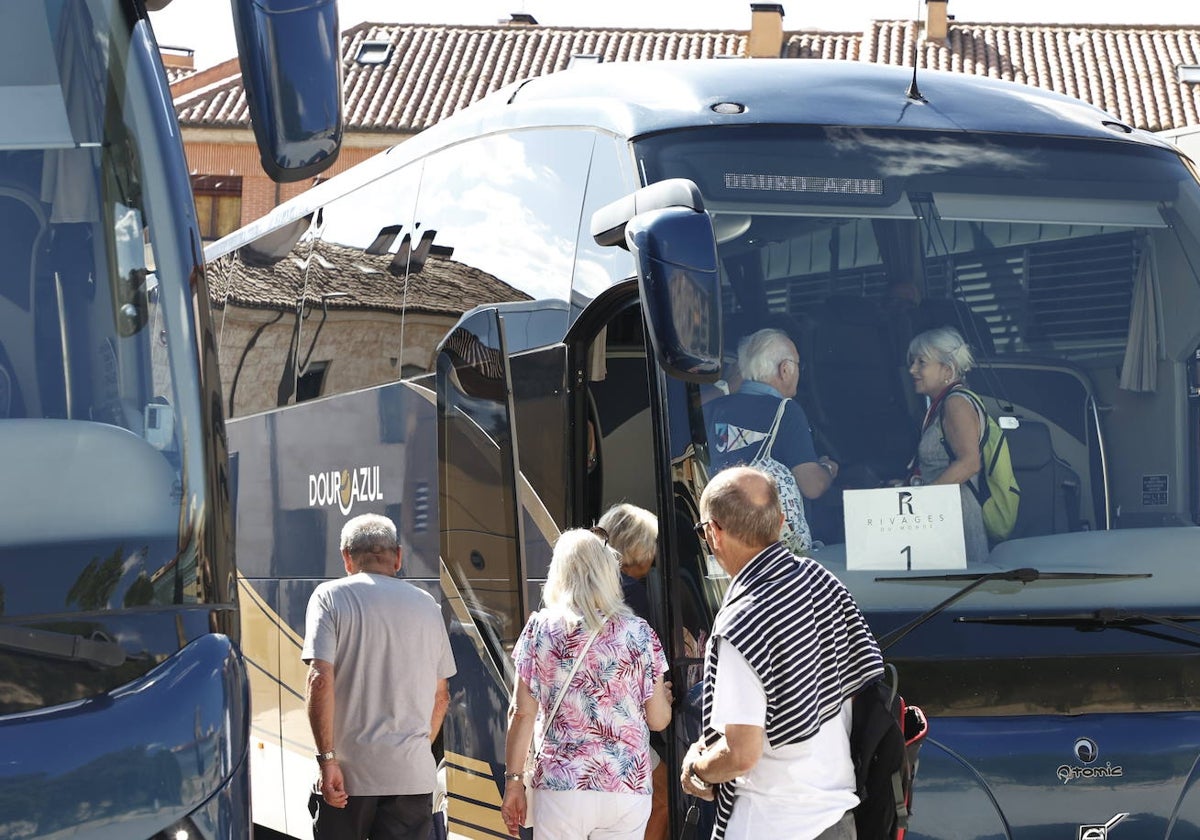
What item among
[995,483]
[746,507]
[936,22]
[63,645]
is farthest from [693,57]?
[63,645]

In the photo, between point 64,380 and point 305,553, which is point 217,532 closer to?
point 64,380

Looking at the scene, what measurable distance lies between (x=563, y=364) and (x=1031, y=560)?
179cm

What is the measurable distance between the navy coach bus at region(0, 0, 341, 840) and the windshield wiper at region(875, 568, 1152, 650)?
2290 millimetres

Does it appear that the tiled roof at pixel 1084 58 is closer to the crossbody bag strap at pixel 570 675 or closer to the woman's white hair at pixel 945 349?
the woman's white hair at pixel 945 349

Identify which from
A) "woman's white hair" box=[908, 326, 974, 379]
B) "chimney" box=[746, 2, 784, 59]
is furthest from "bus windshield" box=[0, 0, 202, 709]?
"chimney" box=[746, 2, 784, 59]

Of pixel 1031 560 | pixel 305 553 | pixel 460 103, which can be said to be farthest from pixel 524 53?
pixel 1031 560

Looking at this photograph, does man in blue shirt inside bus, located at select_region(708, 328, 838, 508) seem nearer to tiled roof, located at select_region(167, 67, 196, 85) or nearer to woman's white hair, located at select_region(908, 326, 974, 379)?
woman's white hair, located at select_region(908, 326, 974, 379)

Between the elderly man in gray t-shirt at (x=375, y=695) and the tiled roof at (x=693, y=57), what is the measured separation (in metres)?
39.6

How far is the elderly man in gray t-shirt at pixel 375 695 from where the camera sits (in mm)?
6832

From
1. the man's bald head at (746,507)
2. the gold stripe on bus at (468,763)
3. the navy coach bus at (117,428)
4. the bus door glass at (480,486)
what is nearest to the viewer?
the navy coach bus at (117,428)

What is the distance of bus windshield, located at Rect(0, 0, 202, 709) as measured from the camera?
12.1 ft

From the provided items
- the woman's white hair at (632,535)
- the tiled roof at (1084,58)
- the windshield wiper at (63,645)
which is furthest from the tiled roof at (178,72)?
the windshield wiper at (63,645)

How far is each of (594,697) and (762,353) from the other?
1242 millimetres

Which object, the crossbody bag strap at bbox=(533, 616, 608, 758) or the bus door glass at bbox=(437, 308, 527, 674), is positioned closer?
the crossbody bag strap at bbox=(533, 616, 608, 758)
